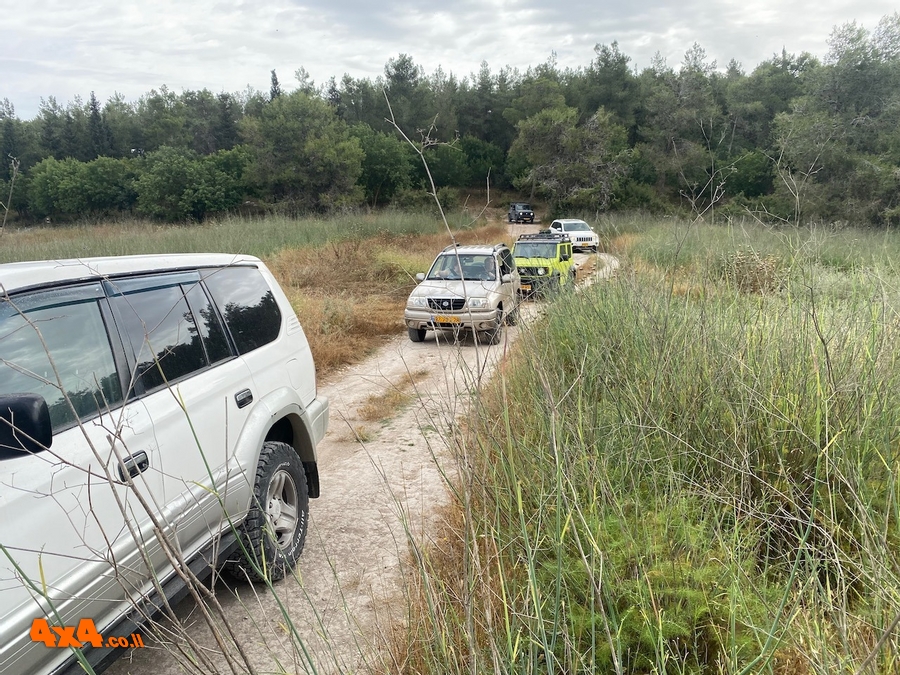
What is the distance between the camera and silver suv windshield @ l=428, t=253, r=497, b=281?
10.6 metres

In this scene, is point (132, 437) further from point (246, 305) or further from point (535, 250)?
point (535, 250)

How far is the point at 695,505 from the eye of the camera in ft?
8.04

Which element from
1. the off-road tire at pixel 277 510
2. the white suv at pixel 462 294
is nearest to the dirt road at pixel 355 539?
the off-road tire at pixel 277 510

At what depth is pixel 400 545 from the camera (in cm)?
358

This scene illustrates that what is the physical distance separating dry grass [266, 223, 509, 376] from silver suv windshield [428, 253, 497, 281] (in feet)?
2.50

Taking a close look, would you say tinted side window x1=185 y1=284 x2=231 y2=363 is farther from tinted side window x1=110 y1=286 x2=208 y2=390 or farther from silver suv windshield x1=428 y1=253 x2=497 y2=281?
silver suv windshield x1=428 y1=253 x2=497 y2=281

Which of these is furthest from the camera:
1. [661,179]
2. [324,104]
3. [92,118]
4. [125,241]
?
Result: [92,118]

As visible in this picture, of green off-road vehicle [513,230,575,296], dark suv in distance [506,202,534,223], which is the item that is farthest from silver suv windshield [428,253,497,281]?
dark suv in distance [506,202,534,223]

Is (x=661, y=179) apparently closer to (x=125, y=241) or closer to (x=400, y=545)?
(x=125, y=241)

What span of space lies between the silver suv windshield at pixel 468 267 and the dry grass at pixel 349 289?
29.9 inches

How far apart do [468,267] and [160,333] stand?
8631 mm

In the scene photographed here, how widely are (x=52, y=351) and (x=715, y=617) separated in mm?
2639

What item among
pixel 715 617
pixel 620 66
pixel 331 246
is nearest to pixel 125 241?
pixel 331 246

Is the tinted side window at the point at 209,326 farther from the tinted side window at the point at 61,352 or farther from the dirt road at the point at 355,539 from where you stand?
the dirt road at the point at 355,539
